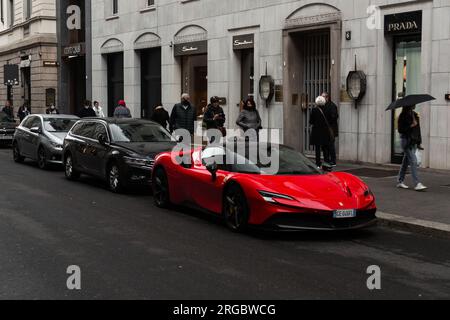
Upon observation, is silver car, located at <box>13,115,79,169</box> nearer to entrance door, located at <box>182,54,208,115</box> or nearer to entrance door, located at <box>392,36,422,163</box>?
entrance door, located at <box>182,54,208,115</box>

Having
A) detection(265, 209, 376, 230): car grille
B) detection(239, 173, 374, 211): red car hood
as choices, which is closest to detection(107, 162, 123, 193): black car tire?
detection(239, 173, 374, 211): red car hood

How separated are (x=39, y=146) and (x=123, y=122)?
14.4 feet

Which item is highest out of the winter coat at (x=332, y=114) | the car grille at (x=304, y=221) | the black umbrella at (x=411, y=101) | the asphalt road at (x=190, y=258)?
the black umbrella at (x=411, y=101)

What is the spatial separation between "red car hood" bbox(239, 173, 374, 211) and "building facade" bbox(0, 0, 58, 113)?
2581 centimetres

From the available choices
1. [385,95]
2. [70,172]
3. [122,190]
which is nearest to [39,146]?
[70,172]

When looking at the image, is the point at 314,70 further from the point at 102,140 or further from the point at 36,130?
the point at 36,130

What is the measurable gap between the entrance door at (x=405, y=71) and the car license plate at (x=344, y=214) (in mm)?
8096

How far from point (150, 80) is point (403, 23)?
43.3 ft

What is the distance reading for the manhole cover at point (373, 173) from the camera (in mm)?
14859

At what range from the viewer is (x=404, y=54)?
1606 centimetres

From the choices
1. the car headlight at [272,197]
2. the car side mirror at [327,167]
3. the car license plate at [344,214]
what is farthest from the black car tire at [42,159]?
the car license plate at [344,214]

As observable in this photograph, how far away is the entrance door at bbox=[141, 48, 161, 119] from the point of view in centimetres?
2603

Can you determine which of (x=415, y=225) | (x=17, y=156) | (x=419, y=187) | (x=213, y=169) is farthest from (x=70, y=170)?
(x=415, y=225)

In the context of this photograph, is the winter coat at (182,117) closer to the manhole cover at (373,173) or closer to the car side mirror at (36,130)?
the car side mirror at (36,130)
